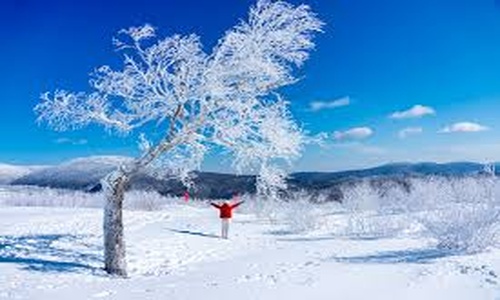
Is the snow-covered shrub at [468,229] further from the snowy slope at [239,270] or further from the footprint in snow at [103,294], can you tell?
the footprint in snow at [103,294]

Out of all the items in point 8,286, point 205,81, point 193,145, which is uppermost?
point 205,81

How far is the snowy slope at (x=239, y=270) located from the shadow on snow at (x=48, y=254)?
0.09 ft

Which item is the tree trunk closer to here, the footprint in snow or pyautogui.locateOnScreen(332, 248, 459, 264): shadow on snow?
the footprint in snow

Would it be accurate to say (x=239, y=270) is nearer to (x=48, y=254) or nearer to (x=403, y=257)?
(x=403, y=257)

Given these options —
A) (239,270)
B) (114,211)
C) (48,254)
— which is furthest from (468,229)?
(48,254)

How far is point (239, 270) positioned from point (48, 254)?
258 inches

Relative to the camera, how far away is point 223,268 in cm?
1836

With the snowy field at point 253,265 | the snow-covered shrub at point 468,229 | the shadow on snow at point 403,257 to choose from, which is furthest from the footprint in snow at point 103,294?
the snow-covered shrub at point 468,229

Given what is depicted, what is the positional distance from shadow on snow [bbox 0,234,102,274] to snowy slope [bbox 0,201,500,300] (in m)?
0.03

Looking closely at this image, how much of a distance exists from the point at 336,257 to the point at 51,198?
52329 millimetres

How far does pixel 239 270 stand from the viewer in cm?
1748

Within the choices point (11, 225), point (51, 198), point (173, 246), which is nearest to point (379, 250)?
point (173, 246)

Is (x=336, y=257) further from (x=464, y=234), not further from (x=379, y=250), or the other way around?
(x=464, y=234)

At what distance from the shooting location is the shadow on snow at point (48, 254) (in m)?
19.1
